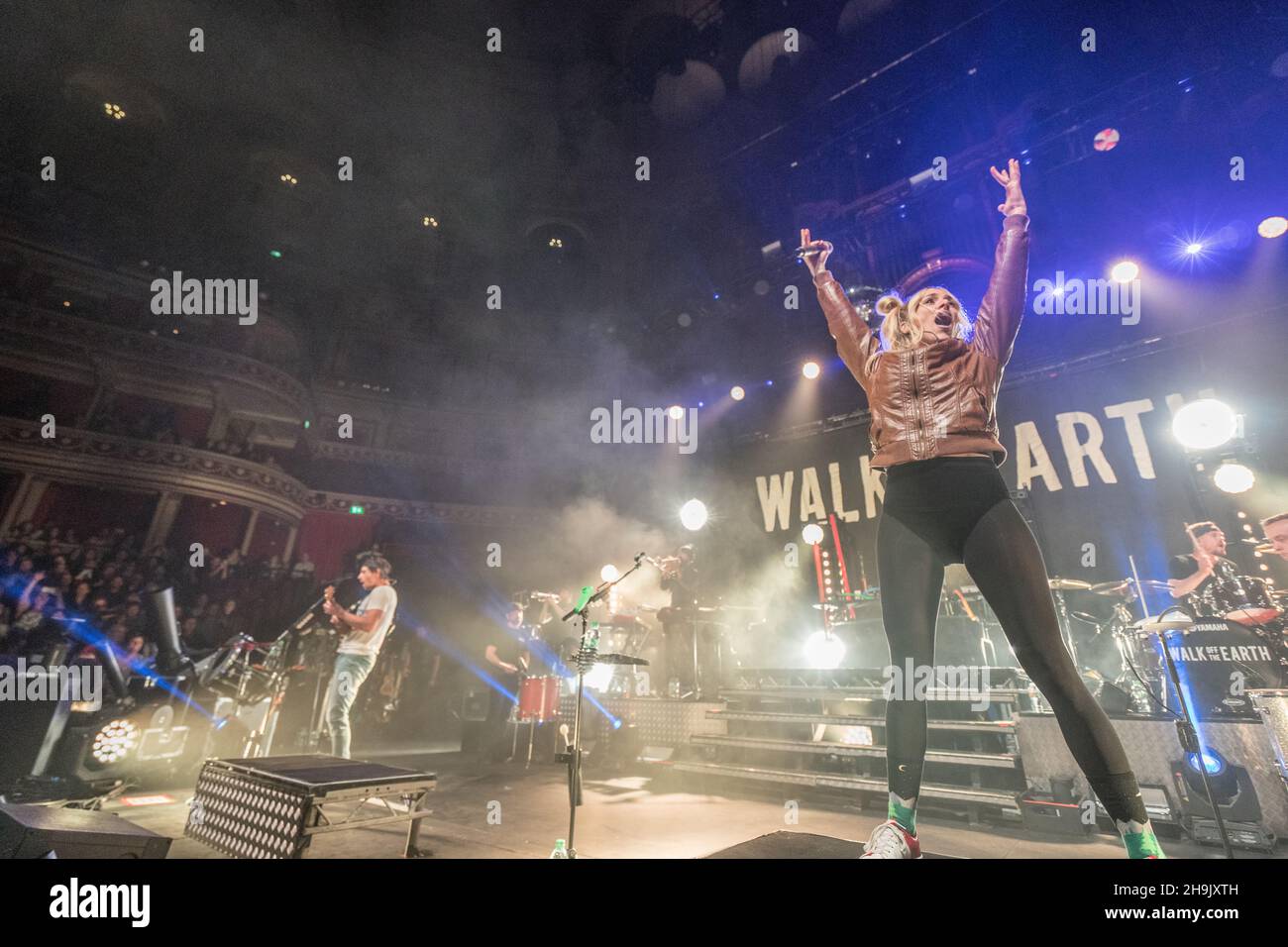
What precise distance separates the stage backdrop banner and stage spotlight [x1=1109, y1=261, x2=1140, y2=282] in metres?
1.13

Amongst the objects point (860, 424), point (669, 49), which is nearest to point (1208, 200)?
point (860, 424)

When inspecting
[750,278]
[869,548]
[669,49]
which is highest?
[669,49]

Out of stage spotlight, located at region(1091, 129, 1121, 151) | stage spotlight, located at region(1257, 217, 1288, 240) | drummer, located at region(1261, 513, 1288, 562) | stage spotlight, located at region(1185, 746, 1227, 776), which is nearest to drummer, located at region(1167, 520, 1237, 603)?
drummer, located at region(1261, 513, 1288, 562)

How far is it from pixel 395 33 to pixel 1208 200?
1455 centimetres

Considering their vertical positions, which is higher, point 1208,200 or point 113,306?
point 113,306

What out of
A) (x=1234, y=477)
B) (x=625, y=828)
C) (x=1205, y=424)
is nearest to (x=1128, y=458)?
(x=1205, y=424)

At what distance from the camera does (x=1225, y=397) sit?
7109 millimetres

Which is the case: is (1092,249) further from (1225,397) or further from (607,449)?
(607,449)

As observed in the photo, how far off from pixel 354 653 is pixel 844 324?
19.0ft

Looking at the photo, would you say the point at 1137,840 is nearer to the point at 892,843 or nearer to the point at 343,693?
the point at 892,843

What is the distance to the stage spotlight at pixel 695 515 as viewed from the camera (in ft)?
40.8

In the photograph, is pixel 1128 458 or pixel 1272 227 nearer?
pixel 1272 227

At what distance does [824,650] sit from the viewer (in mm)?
8180

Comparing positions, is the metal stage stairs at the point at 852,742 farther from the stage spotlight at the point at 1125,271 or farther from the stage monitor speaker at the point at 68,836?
the stage spotlight at the point at 1125,271
